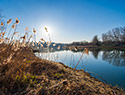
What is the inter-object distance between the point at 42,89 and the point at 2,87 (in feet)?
2.34

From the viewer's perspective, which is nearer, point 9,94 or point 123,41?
point 9,94

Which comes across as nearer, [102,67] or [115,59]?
[102,67]

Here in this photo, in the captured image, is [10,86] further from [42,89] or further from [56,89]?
[56,89]

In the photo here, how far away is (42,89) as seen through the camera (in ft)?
4.98

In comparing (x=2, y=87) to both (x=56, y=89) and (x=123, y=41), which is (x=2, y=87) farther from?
(x=123, y=41)

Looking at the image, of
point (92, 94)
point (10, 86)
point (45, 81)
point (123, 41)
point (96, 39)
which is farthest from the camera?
point (96, 39)

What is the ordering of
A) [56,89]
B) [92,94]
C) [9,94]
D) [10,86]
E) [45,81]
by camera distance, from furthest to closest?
[45,81]
[92,94]
[56,89]
[10,86]
[9,94]

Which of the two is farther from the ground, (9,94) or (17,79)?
(17,79)

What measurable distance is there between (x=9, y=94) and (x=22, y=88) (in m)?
0.22

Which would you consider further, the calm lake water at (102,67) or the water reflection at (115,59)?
the water reflection at (115,59)

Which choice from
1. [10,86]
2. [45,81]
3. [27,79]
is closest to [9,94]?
[10,86]

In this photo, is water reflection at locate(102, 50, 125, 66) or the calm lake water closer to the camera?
the calm lake water

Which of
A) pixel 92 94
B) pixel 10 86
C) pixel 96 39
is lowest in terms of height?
pixel 92 94

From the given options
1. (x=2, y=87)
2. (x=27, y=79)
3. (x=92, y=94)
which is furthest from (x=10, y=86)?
(x=92, y=94)
